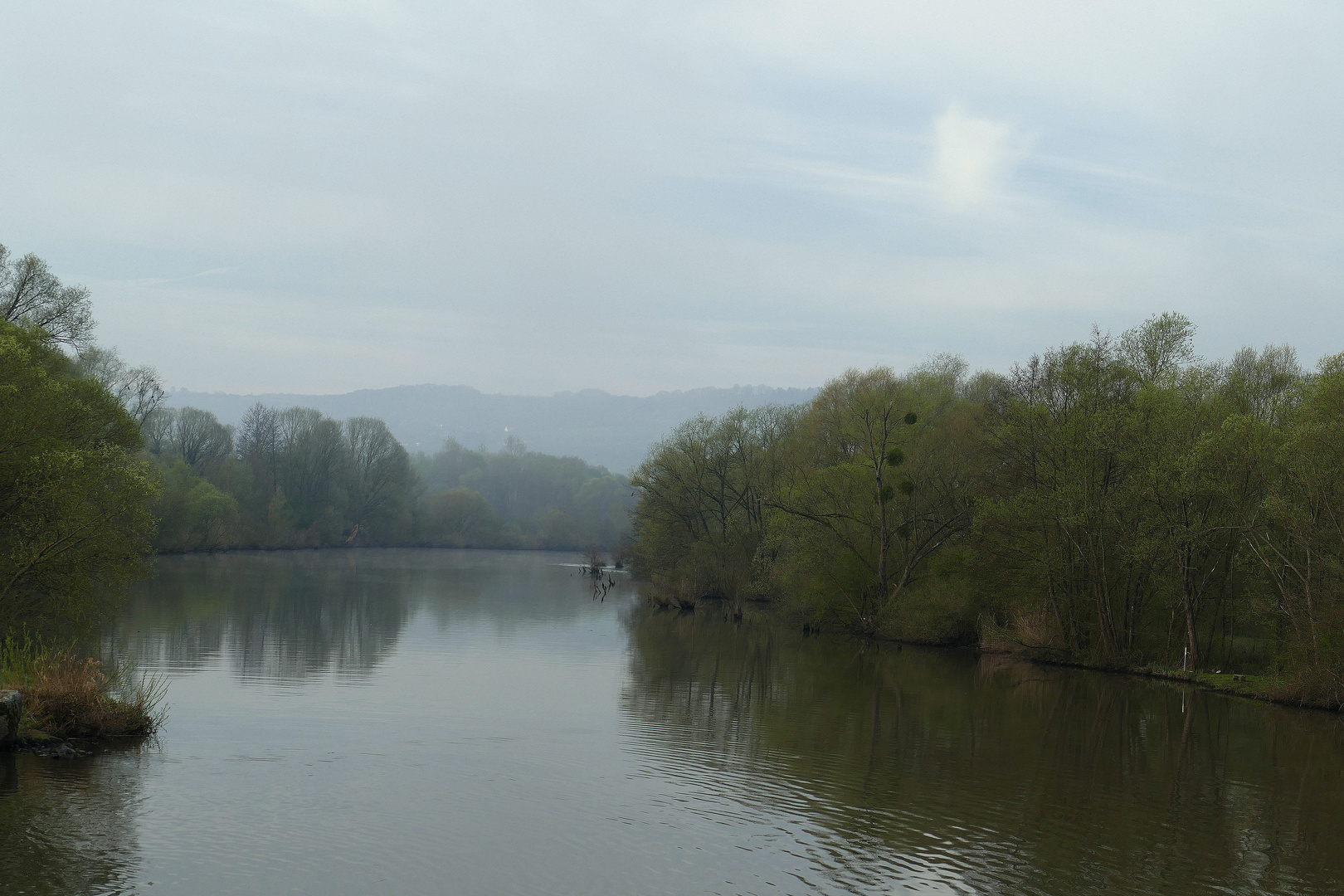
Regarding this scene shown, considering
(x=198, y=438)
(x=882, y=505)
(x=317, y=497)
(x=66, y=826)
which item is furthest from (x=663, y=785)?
(x=317, y=497)

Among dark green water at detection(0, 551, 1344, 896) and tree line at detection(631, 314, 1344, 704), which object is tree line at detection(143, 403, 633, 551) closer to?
tree line at detection(631, 314, 1344, 704)

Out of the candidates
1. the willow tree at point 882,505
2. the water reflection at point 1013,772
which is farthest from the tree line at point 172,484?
the willow tree at point 882,505

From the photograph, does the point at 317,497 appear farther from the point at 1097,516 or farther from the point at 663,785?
the point at 663,785

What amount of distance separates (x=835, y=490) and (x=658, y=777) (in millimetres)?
30147

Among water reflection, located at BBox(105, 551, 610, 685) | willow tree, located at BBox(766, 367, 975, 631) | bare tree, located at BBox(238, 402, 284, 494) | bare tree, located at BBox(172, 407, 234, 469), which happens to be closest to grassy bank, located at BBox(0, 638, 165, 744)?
water reflection, located at BBox(105, 551, 610, 685)

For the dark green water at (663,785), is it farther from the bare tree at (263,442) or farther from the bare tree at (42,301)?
the bare tree at (263,442)

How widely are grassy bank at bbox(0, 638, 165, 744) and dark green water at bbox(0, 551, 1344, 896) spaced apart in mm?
670

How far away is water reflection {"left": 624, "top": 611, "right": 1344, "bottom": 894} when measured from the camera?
12562 mm

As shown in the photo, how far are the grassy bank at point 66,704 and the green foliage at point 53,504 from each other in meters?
5.08

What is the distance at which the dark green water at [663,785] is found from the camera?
11.8m

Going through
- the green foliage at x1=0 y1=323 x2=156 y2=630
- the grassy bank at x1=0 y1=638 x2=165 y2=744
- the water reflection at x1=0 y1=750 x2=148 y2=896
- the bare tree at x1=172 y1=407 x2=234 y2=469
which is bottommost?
the water reflection at x1=0 y1=750 x2=148 y2=896

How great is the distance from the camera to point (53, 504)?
22625 mm

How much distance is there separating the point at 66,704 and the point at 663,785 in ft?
31.5

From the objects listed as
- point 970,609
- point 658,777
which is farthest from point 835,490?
point 658,777
